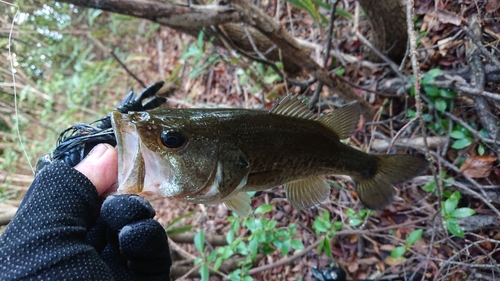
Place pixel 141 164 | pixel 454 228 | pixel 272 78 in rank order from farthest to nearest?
pixel 272 78, pixel 454 228, pixel 141 164

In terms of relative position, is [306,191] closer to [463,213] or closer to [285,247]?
[285,247]

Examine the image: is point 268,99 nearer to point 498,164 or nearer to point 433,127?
point 433,127

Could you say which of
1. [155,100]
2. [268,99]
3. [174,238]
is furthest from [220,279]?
[155,100]

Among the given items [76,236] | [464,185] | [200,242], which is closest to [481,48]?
[464,185]

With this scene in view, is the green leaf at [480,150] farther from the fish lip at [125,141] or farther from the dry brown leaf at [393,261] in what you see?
the fish lip at [125,141]

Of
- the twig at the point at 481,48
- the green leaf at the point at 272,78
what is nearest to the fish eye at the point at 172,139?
the twig at the point at 481,48

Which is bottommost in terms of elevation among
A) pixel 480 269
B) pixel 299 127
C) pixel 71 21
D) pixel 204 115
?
pixel 480 269
